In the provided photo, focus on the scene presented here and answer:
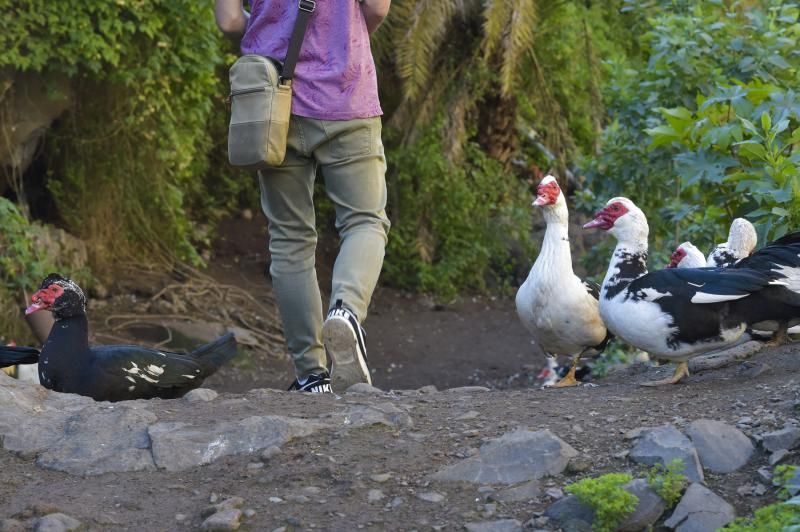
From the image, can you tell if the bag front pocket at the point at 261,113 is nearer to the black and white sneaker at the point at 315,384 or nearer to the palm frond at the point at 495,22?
the black and white sneaker at the point at 315,384

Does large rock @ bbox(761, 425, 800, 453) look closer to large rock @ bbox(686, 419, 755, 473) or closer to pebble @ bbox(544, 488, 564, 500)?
large rock @ bbox(686, 419, 755, 473)

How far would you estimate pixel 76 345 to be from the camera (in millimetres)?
5926

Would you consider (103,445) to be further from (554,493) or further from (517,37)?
(517,37)

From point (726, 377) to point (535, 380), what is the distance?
20.2ft

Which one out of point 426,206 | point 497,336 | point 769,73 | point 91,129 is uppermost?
point 769,73

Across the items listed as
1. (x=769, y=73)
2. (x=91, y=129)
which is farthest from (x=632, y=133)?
(x=91, y=129)

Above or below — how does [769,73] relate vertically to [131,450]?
above

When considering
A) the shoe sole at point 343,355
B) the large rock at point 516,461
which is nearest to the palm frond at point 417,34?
the shoe sole at point 343,355

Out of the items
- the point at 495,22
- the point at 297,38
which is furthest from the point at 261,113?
the point at 495,22

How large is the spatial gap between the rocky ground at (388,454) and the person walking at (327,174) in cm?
39

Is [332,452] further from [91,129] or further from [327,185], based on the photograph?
[91,129]

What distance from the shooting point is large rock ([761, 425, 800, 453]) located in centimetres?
392

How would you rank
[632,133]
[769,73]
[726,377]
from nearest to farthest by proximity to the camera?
[726,377] → [769,73] → [632,133]

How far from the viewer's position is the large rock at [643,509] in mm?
3607
